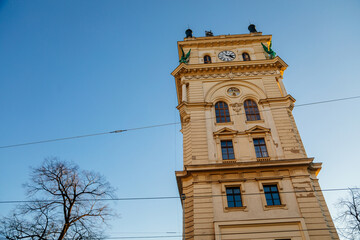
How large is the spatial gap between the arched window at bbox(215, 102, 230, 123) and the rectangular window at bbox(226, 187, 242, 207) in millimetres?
7396

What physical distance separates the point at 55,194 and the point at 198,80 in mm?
17844

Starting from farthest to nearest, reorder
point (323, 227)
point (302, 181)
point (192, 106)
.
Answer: point (192, 106) → point (302, 181) → point (323, 227)

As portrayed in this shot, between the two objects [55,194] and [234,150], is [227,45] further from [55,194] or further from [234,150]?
[55,194]

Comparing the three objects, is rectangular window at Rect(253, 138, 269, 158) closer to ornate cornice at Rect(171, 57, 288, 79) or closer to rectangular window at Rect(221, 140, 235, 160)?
rectangular window at Rect(221, 140, 235, 160)

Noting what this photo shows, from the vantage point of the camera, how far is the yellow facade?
66.9ft

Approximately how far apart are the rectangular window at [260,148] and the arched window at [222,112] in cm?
357

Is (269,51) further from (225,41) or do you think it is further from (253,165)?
(253,165)

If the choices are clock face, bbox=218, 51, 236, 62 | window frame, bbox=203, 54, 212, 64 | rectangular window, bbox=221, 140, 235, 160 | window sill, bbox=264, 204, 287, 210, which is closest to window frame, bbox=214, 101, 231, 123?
rectangular window, bbox=221, 140, 235, 160

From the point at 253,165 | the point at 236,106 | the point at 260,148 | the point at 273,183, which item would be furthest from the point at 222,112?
the point at 273,183

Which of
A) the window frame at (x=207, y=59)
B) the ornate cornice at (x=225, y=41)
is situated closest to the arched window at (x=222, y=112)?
the window frame at (x=207, y=59)

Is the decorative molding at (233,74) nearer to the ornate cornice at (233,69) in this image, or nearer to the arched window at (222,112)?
the ornate cornice at (233,69)

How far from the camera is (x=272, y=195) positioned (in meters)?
22.0

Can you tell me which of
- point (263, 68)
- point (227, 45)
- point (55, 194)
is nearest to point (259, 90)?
point (263, 68)

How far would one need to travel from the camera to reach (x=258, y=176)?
74.8 feet
